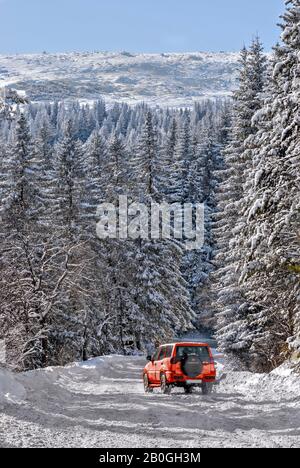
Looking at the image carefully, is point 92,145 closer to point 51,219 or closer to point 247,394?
point 51,219

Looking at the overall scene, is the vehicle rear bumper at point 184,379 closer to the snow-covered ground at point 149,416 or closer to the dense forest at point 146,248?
the snow-covered ground at point 149,416

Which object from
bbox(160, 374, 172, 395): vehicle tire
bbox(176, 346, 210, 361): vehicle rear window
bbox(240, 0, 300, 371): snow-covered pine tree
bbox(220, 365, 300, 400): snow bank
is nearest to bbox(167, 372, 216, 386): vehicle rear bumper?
bbox(160, 374, 172, 395): vehicle tire

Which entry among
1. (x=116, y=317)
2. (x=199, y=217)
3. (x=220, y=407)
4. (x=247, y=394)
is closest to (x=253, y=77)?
(x=116, y=317)

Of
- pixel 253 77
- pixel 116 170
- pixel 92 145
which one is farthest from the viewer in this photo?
pixel 92 145

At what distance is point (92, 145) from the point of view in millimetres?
52531

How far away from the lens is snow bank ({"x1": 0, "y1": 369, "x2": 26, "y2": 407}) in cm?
1179

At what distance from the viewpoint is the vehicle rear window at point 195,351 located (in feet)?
53.6

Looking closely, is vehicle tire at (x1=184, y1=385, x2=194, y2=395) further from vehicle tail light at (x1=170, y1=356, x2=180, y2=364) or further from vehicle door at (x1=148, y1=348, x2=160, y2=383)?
vehicle door at (x1=148, y1=348, x2=160, y2=383)

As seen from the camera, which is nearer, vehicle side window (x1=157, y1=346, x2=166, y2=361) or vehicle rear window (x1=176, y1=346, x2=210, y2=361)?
vehicle rear window (x1=176, y1=346, x2=210, y2=361)

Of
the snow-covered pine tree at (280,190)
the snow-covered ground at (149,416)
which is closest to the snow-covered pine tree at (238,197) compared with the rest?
the snow-covered pine tree at (280,190)

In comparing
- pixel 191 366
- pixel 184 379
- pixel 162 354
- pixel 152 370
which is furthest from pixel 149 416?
pixel 152 370

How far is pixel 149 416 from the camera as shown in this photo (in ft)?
36.4

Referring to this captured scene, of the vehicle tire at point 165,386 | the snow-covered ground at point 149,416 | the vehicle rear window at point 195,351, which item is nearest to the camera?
the snow-covered ground at point 149,416

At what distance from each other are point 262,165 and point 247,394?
22.1 ft
